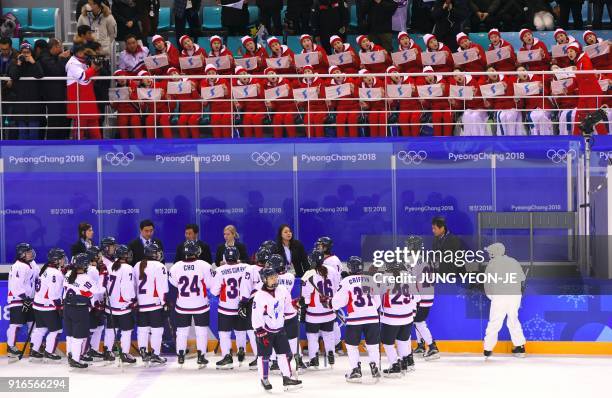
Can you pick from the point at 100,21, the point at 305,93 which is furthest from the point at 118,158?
the point at 305,93

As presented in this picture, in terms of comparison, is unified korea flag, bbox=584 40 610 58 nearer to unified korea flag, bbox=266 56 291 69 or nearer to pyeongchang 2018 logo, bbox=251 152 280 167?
unified korea flag, bbox=266 56 291 69

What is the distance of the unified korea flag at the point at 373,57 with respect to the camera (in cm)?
2103

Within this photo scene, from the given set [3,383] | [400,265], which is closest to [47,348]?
[3,383]

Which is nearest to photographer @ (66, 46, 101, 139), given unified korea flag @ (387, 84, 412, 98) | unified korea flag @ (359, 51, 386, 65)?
unified korea flag @ (359, 51, 386, 65)

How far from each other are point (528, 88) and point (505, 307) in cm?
430

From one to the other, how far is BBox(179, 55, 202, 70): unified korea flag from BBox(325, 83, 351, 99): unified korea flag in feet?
8.04

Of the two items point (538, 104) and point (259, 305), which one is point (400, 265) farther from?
point (538, 104)

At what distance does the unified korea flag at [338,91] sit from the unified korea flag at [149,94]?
2676mm

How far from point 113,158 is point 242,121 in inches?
86.8

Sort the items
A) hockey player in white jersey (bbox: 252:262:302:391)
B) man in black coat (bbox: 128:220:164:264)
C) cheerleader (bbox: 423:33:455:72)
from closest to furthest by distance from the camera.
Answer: hockey player in white jersey (bbox: 252:262:302:391) → man in black coat (bbox: 128:220:164:264) → cheerleader (bbox: 423:33:455:72)

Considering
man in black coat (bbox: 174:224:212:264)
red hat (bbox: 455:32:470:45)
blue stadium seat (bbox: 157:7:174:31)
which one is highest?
blue stadium seat (bbox: 157:7:174:31)

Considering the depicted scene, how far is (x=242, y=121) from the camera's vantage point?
20641mm

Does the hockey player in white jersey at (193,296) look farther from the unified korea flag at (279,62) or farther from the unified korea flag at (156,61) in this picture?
the unified korea flag at (156,61)

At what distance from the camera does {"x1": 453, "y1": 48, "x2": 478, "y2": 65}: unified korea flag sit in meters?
21.0
